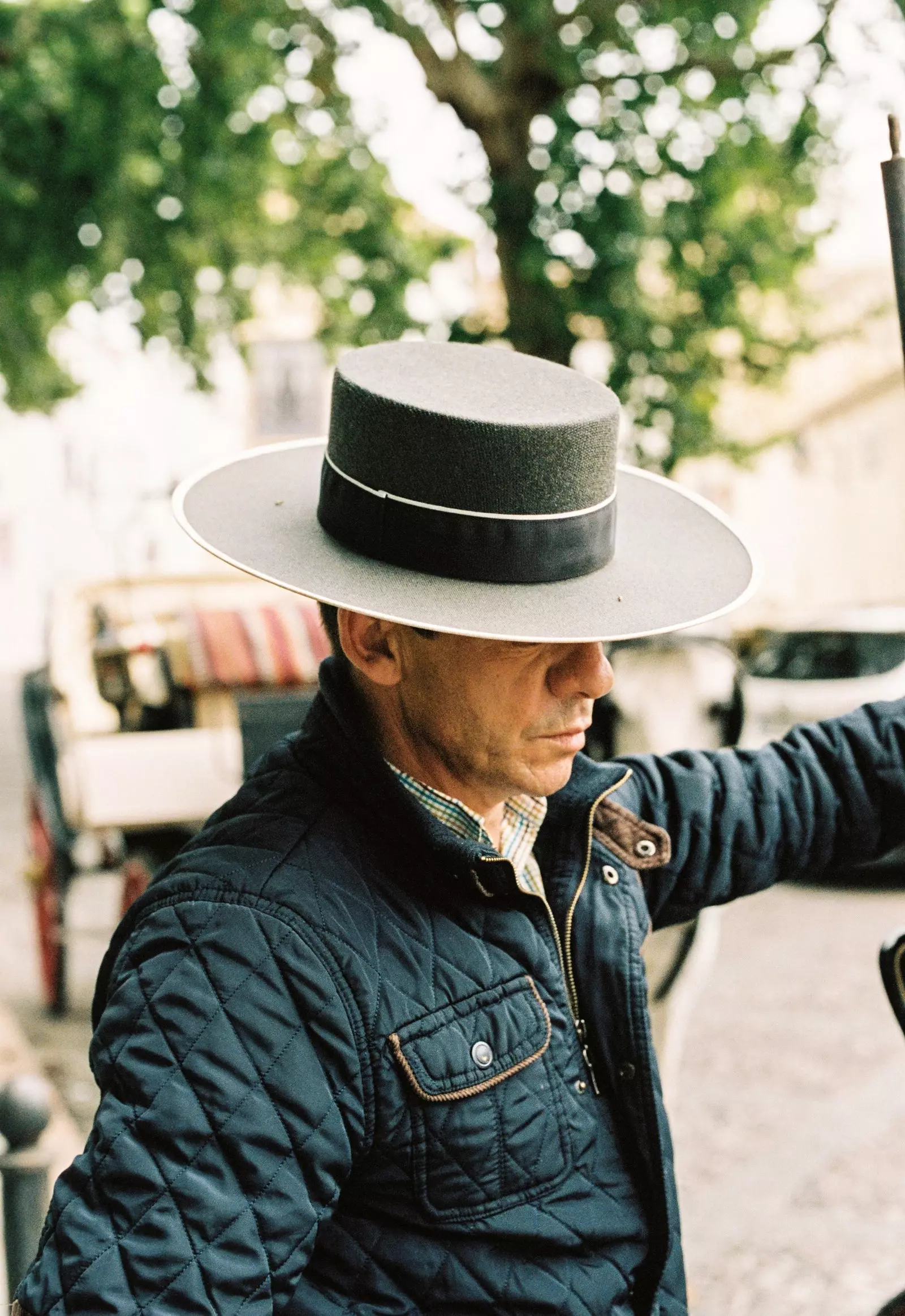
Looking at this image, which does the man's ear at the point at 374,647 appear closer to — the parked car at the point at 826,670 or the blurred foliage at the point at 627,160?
the blurred foliage at the point at 627,160

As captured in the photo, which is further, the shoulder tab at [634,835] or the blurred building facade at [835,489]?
the blurred building facade at [835,489]

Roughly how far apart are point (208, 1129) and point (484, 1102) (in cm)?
28

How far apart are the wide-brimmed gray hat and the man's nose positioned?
6cm

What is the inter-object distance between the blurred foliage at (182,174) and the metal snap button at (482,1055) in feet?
25.5

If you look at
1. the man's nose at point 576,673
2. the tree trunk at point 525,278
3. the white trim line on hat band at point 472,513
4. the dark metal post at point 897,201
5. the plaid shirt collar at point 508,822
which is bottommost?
Answer: the tree trunk at point 525,278

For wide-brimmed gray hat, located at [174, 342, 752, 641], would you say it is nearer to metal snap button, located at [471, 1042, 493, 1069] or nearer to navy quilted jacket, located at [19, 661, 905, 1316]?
navy quilted jacket, located at [19, 661, 905, 1316]

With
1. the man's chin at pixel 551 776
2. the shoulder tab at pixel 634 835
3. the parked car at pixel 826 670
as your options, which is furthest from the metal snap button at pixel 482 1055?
the parked car at pixel 826 670

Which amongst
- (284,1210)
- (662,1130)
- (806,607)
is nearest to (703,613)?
(662,1130)

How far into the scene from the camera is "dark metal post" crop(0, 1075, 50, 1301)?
307cm

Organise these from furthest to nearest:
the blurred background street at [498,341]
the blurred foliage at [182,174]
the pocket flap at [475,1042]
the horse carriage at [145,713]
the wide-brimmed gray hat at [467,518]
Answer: the blurred foliage at [182,174] < the horse carriage at [145,713] < the blurred background street at [498,341] < the wide-brimmed gray hat at [467,518] < the pocket flap at [475,1042]

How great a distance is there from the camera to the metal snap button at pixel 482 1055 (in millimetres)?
1418

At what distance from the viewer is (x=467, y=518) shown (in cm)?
149

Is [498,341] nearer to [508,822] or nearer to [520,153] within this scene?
[520,153]

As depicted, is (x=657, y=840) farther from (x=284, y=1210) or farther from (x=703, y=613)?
(x=284, y=1210)
